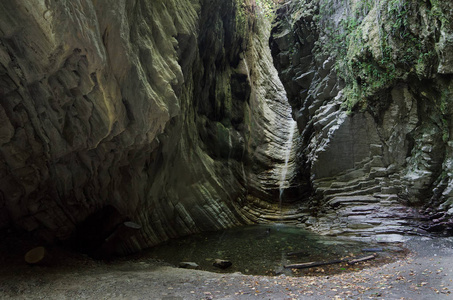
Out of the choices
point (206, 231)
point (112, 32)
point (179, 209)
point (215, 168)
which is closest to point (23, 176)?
point (112, 32)

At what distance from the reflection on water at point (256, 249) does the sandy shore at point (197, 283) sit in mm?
1603

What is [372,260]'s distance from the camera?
341 inches

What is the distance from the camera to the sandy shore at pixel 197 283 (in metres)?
5.32

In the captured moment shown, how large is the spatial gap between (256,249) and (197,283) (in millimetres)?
4474

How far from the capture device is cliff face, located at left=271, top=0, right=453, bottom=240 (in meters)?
10.7

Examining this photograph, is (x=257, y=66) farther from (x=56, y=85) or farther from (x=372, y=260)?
(x=56, y=85)

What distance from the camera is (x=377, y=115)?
1345 cm

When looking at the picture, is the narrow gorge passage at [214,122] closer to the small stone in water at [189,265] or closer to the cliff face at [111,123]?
the cliff face at [111,123]

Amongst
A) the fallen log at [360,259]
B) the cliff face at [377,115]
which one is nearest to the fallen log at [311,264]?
the fallen log at [360,259]

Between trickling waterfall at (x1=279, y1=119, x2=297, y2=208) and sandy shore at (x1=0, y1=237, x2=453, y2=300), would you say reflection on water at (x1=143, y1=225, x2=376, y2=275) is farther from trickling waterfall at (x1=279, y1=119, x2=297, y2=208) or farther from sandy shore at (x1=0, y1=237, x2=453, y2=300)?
trickling waterfall at (x1=279, y1=119, x2=297, y2=208)

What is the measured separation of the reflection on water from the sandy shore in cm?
160

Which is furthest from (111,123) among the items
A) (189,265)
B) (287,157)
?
(287,157)

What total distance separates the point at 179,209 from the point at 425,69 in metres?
10.4

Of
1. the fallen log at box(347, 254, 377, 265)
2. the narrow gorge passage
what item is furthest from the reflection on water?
the narrow gorge passage
